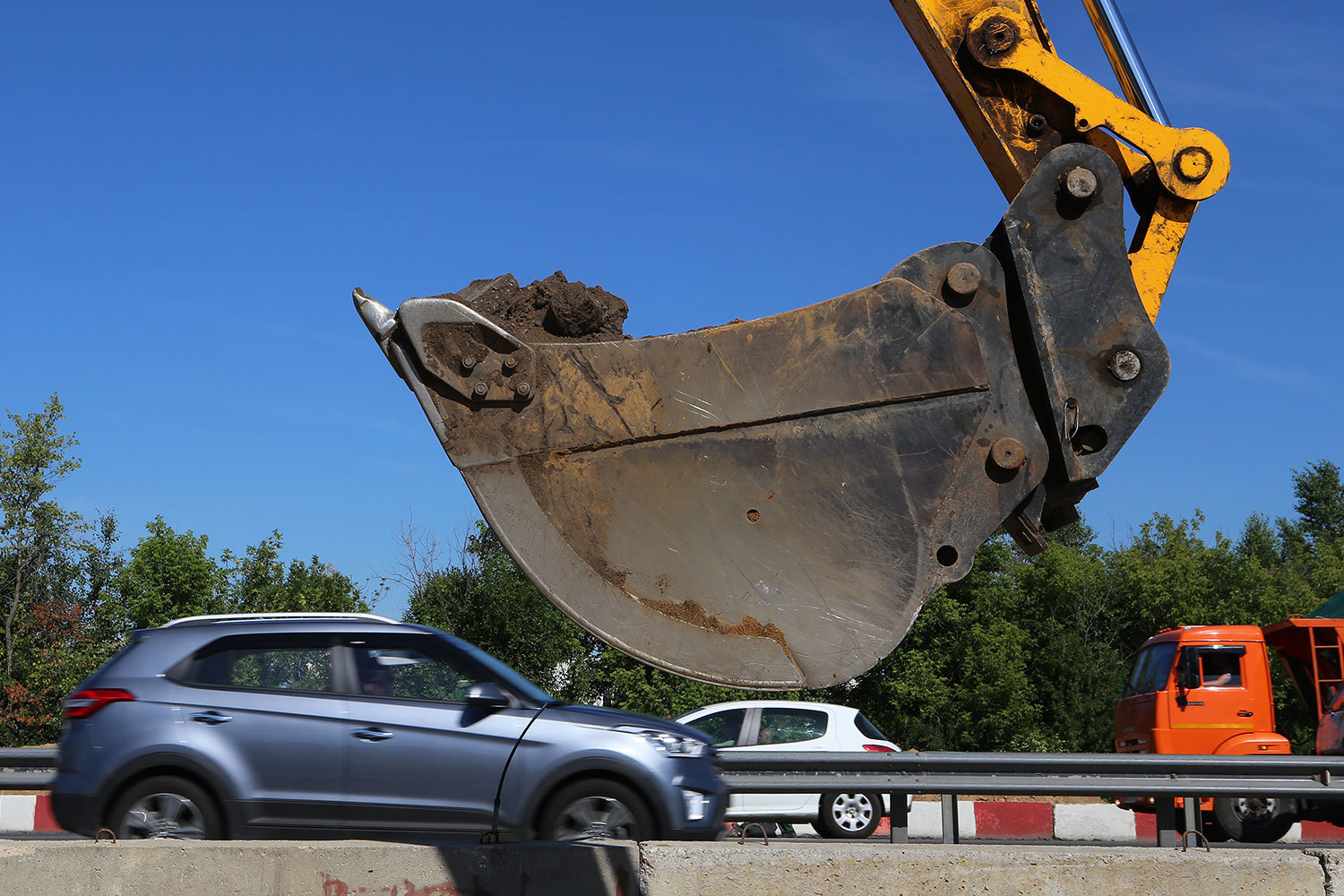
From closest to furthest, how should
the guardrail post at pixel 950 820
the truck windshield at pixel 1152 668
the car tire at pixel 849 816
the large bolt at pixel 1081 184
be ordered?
the large bolt at pixel 1081 184
the guardrail post at pixel 950 820
the car tire at pixel 849 816
the truck windshield at pixel 1152 668

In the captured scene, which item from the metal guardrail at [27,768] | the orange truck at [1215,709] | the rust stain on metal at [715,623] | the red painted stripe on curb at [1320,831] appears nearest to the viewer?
the rust stain on metal at [715,623]

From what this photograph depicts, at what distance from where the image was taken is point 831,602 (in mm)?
3340

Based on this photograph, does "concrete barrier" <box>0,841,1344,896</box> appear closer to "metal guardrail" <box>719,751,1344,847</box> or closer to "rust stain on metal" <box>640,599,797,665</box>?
"rust stain on metal" <box>640,599,797,665</box>

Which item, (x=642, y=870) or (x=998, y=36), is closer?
(x=998, y=36)

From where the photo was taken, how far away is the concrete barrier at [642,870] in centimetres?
404

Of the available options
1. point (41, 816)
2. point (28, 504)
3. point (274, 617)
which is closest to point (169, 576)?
point (28, 504)

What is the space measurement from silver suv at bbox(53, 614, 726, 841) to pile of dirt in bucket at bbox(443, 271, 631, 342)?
3.55m

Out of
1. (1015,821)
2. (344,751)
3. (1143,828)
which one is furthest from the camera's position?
(1143,828)

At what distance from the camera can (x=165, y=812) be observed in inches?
248

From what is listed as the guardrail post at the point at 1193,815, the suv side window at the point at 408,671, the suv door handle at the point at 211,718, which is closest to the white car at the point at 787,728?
the guardrail post at the point at 1193,815

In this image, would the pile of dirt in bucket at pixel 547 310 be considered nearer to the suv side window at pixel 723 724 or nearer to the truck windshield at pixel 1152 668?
the suv side window at pixel 723 724

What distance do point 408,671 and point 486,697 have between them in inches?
22.4

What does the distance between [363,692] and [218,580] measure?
43.3 metres

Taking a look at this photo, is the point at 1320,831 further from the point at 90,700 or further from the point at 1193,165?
the point at 90,700
